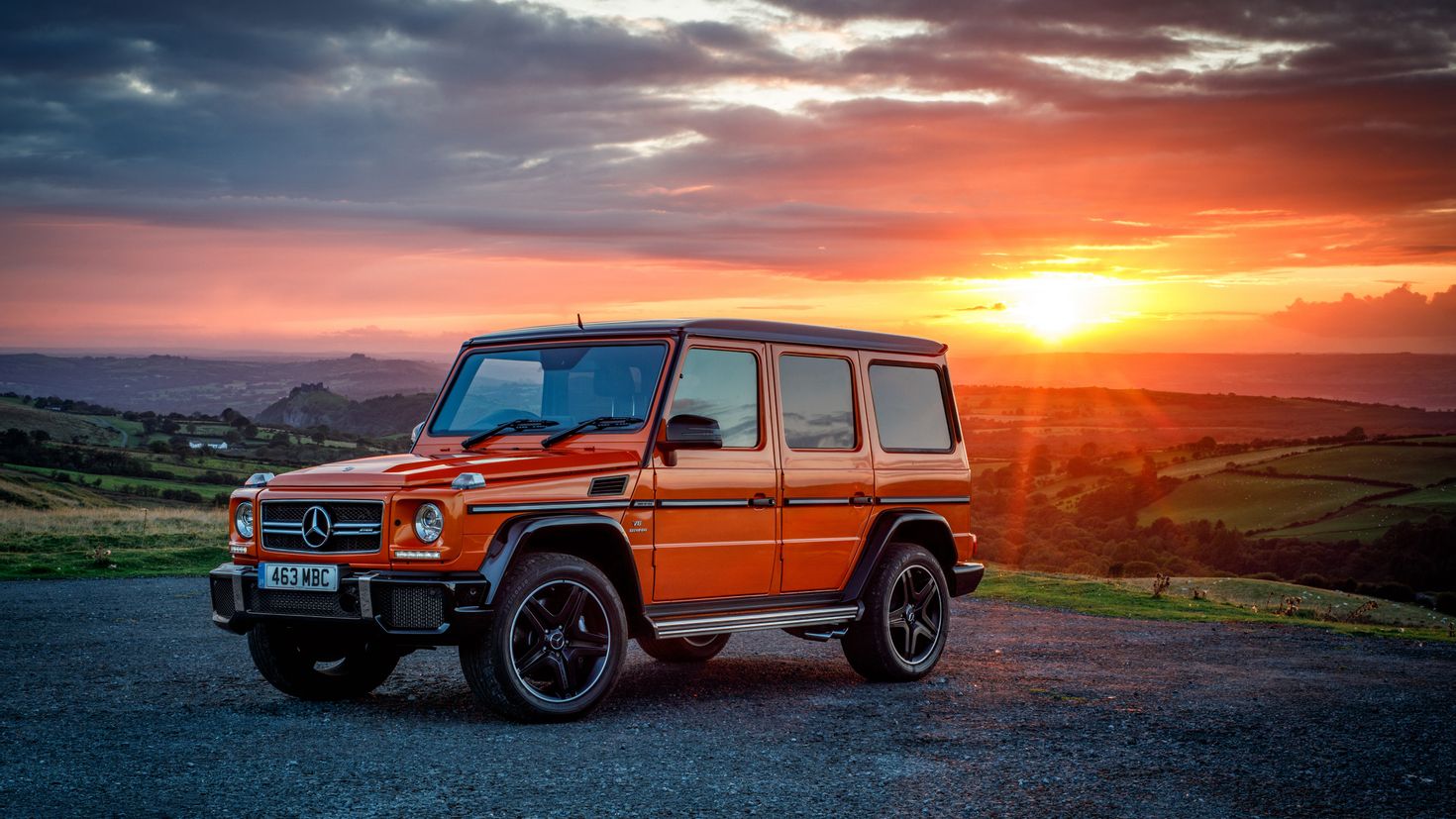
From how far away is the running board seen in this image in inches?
339

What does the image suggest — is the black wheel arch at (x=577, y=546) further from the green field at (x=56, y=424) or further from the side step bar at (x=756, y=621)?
the green field at (x=56, y=424)

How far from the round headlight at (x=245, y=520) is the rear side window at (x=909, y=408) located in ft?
15.5

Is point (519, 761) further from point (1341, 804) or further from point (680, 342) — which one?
point (1341, 804)

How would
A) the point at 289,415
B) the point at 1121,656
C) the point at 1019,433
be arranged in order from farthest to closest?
the point at 1019,433, the point at 289,415, the point at 1121,656

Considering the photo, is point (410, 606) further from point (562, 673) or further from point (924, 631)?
point (924, 631)

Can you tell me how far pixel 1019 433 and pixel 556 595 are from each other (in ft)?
460

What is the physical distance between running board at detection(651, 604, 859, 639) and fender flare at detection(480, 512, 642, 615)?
0.54 metres

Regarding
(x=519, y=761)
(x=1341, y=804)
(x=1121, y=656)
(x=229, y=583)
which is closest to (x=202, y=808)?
(x=519, y=761)

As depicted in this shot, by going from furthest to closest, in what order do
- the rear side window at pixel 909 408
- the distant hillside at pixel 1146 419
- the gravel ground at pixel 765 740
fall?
1. the distant hillside at pixel 1146 419
2. the rear side window at pixel 909 408
3. the gravel ground at pixel 765 740

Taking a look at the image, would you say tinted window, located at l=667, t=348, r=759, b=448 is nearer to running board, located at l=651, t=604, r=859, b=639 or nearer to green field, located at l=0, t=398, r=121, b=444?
running board, located at l=651, t=604, r=859, b=639

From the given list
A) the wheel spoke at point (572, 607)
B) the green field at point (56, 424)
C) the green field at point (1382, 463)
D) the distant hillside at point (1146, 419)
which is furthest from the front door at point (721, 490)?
the distant hillside at point (1146, 419)

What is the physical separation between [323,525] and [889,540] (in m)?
4.45

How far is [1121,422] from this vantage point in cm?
15000

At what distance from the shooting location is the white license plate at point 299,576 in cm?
780
